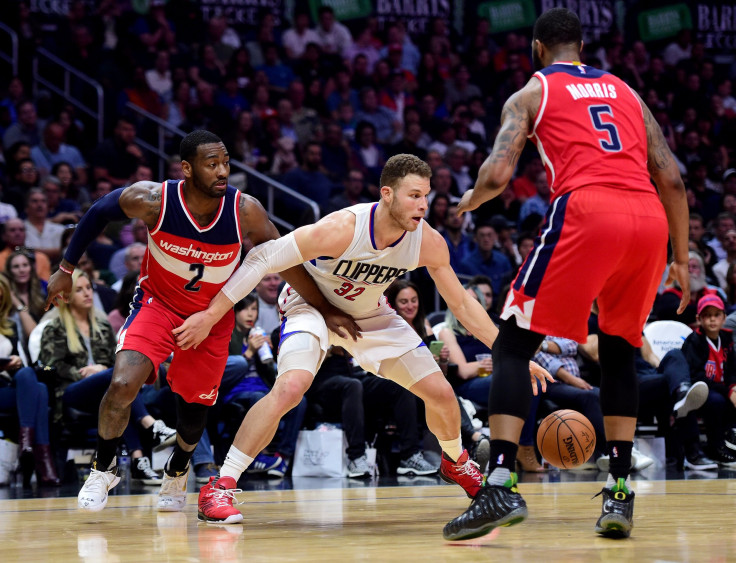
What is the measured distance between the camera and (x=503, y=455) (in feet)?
12.0

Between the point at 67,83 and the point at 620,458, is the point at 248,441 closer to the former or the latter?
the point at 620,458

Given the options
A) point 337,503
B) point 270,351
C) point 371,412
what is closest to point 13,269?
point 270,351

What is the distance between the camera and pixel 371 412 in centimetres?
824

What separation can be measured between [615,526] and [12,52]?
35.6 ft

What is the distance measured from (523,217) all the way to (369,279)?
7.45 m

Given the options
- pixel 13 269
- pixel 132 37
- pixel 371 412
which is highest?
pixel 132 37

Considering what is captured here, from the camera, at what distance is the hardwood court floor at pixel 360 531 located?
3443 mm

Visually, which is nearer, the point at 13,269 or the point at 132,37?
the point at 13,269

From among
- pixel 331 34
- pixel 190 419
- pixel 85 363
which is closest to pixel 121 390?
pixel 190 419

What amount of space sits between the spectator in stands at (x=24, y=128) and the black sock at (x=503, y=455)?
8.64m

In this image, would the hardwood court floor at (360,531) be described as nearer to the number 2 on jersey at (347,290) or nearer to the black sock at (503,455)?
the black sock at (503,455)

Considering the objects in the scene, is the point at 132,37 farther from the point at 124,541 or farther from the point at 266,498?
the point at 124,541

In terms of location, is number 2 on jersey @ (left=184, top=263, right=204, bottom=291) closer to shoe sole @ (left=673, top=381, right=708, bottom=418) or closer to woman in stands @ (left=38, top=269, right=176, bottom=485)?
woman in stands @ (left=38, top=269, right=176, bottom=485)

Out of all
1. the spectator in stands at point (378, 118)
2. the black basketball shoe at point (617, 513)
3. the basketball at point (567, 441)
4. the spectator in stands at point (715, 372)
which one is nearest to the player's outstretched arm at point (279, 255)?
the black basketball shoe at point (617, 513)
